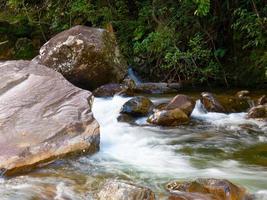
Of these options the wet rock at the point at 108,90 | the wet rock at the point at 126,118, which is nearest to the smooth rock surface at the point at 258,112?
the wet rock at the point at 126,118

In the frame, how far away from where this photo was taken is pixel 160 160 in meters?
5.09

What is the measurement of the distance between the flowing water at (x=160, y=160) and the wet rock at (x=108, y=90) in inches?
40.2

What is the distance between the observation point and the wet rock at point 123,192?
11.4ft

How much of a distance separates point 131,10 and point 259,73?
147 inches

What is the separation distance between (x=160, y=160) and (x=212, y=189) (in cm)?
132

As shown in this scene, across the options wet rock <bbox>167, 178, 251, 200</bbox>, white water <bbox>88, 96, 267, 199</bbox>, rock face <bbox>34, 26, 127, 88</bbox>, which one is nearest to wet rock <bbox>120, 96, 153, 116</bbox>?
white water <bbox>88, 96, 267, 199</bbox>

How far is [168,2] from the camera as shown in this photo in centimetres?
958

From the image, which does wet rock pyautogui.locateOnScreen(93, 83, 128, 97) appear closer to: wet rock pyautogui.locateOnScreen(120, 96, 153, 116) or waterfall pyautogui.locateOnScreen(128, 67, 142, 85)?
wet rock pyautogui.locateOnScreen(120, 96, 153, 116)

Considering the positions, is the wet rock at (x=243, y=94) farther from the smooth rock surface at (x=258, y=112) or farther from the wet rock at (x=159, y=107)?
the wet rock at (x=159, y=107)

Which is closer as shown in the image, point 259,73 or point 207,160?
point 207,160

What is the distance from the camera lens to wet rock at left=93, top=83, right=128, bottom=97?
820 cm

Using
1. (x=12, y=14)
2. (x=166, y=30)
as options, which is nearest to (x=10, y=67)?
(x=166, y=30)

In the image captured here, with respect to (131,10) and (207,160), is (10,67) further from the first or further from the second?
(131,10)

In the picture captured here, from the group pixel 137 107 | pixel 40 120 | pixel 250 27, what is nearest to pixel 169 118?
pixel 137 107
